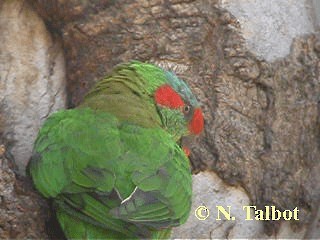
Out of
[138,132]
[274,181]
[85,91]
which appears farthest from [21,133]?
[274,181]

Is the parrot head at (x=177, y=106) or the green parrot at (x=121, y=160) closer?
the green parrot at (x=121, y=160)

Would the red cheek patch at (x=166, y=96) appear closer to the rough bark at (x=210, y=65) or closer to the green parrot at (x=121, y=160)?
the green parrot at (x=121, y=160)

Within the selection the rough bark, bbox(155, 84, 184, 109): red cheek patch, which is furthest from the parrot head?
the rough bark

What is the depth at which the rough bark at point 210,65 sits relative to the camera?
3799 mm

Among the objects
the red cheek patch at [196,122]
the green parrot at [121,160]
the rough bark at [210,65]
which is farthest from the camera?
the rough bark at [210,65]

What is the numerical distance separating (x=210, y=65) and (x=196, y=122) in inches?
11.0

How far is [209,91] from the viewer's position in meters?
3.82

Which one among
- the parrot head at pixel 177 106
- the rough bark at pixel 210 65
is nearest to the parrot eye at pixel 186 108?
the parrot head at pixel 177 106

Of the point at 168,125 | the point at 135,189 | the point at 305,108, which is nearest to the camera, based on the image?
the point at 135,189

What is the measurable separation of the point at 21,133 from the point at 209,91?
759 millimetres

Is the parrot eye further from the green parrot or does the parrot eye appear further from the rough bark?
the rough bark

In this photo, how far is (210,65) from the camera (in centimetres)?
383

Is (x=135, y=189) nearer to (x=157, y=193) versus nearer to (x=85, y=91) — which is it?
(x=157, y=193)

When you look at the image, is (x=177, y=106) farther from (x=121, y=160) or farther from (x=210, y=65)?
(x=121, y=160)
